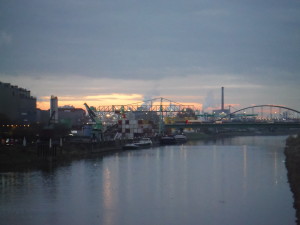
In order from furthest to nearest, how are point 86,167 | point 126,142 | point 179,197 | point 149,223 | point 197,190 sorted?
point 126,142, point 86,167, point 197,190, point 179,197, point 149,223

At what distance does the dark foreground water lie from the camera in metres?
9.47

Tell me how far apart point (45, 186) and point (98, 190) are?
5.87 ft

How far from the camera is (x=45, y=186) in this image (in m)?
13.2

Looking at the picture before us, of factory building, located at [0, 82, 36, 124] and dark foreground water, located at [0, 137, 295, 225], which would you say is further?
factory building, located at [0, 82, 36, 124]

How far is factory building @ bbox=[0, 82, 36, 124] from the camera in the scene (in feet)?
108

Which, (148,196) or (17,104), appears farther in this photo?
(17,104)

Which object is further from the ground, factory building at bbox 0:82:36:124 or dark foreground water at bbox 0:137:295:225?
factory building at bbox 0:82:36:124

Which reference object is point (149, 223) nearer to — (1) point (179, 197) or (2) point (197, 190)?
(1) point (179, 197)

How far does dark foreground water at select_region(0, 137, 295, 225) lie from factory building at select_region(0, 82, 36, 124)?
56.2ft

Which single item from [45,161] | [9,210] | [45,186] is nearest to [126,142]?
[45,161]

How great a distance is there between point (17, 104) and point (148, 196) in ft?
85.5

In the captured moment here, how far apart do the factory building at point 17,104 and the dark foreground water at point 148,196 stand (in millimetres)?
17129

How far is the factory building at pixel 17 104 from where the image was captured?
33.1 m

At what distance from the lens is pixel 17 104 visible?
1393 inches
